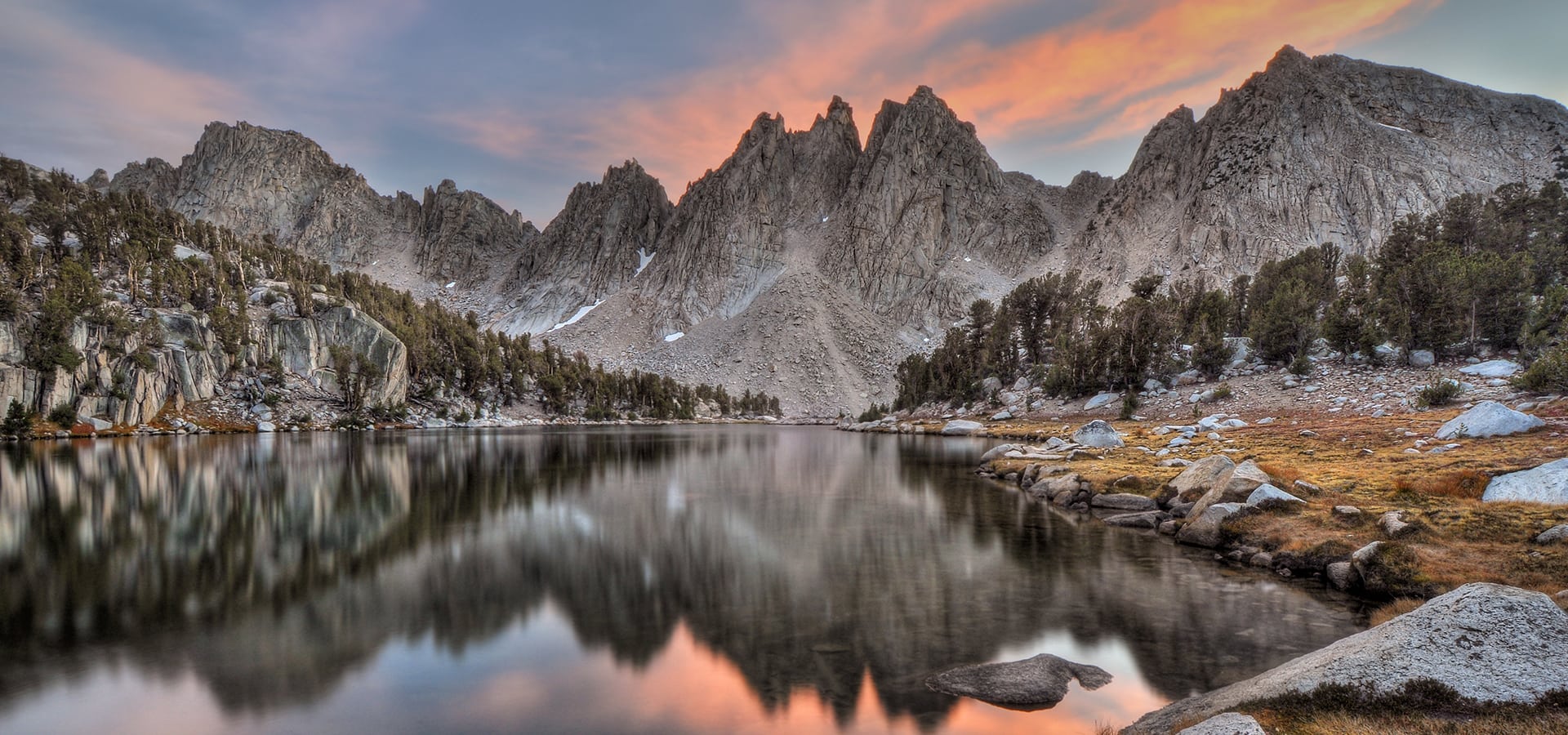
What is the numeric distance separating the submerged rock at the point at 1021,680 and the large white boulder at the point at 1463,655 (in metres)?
1.94

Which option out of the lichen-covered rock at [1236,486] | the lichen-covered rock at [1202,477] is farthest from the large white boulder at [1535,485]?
the lichen-covered rock at [1202,477]

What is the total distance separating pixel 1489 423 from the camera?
26.6 m

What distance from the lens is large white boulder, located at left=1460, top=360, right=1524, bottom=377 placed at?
41.2 meters

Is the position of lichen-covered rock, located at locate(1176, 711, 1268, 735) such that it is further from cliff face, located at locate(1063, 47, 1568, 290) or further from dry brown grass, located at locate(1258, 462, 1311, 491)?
cliff face, located at locate(1063, 47, 1568, 290)

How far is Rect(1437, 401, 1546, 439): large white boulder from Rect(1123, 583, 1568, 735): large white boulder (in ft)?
90.1

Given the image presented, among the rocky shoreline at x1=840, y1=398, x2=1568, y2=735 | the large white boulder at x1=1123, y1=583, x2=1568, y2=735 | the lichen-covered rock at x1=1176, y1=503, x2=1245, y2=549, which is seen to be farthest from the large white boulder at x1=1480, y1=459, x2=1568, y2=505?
the large white boulder at x1=1123, y1=583, x2=1568, y2=735

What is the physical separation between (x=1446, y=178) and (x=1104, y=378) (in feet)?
415

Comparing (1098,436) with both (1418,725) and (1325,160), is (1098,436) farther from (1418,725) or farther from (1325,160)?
(1325,160)

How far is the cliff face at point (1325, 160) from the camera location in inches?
5404

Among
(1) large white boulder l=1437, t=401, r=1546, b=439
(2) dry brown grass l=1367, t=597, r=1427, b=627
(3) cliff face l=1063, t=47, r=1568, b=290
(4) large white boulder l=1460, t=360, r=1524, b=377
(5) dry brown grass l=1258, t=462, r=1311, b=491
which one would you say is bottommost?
(2) dry brown grass l=1367, t=597, r=1427, b=627

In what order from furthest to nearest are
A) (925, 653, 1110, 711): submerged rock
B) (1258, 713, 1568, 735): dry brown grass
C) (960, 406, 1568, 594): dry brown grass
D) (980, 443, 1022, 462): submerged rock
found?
(980, 443, 1022, 462): submerged rock, (960, 406, 1568, 594): dry brown grass, (925, 653, 1110, 711): submerged rock, (1258, 713, 1568, 735): dry brown grass

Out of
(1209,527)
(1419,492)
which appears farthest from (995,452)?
(1419,492)

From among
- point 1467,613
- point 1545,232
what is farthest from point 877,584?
point 1545,232

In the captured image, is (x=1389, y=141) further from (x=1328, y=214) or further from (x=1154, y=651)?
(x=1154, y=651)
